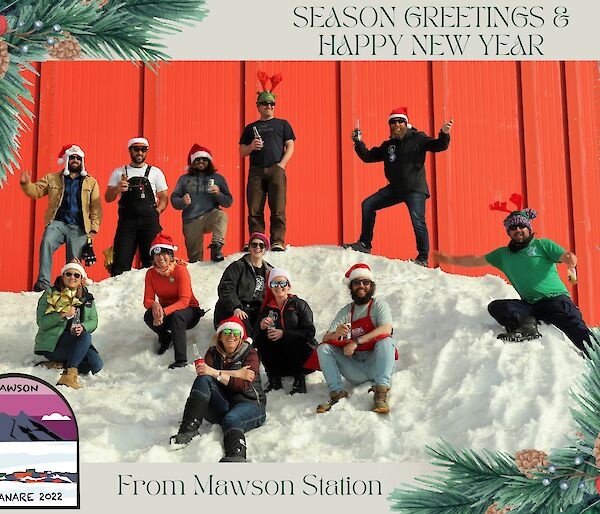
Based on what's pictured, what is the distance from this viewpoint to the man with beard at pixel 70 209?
22.3 feet

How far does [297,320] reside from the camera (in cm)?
529

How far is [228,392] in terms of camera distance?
15.3 feet

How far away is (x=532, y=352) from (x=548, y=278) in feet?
2.13

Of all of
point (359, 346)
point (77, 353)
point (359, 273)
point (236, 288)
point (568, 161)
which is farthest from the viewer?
point (568, 161)

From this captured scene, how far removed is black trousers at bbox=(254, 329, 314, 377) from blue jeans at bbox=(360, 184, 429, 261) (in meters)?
1.82

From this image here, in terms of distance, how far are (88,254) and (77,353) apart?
4.53 ft

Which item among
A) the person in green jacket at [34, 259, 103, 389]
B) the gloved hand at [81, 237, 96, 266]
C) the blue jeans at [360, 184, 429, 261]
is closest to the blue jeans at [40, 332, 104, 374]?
the person in green jacket at [34, 259, 103, 389]

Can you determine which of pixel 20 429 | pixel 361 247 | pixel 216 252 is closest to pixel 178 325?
pixel 216 252

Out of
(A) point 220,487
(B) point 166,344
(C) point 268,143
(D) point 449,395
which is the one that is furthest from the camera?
(C) point 268,143

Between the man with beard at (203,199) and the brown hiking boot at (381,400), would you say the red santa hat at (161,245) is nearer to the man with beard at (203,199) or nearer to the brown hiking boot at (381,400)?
the man with beard at (203,199)

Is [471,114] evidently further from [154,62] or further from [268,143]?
[154,62]

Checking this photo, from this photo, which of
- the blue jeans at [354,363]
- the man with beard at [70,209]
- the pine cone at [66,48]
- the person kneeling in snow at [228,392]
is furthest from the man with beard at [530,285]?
the pine cone at [66,48]

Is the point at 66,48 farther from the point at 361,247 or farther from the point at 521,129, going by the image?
the point at 521,129

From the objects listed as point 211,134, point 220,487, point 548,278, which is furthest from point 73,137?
point 220,487
